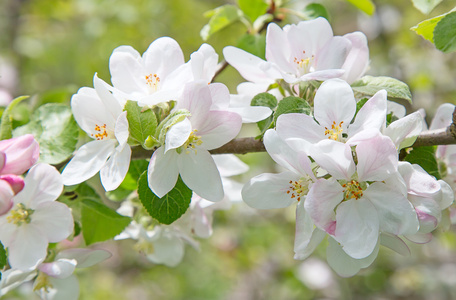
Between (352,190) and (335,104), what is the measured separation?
14cm

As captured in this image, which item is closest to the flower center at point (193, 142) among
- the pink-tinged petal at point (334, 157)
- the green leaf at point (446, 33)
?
the pink-tinged petal at point (334, 157)

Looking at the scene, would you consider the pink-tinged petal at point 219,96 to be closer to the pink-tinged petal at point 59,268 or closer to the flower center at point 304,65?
the flower center at point 304,65

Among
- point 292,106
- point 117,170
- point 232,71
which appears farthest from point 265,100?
point 232,71

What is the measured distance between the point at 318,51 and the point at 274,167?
2.49 metres

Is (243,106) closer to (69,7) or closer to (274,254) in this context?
(274,254)

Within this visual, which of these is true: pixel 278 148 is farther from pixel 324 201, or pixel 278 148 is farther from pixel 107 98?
pixel 107 98

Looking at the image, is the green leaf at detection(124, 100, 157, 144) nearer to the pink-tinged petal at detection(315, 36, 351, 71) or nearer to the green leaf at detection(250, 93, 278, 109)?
the green leaf at detection(250, 93, 278, 109)

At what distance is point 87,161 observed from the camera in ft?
2.89

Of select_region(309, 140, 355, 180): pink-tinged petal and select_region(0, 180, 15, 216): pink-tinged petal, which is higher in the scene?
select_region(309, 140, 355, 180): pink-tinged petal

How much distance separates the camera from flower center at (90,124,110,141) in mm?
907

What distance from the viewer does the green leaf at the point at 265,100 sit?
0.89 m

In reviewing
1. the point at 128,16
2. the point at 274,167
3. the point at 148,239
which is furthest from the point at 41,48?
the point at 148,239

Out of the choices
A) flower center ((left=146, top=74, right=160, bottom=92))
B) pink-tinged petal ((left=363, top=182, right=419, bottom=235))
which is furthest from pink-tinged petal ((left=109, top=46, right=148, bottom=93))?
pink-tinged petal ((left=363, top=182, right=419, bottom=235))

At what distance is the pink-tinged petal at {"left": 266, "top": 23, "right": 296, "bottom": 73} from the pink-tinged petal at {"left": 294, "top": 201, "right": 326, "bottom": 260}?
0.26 m
